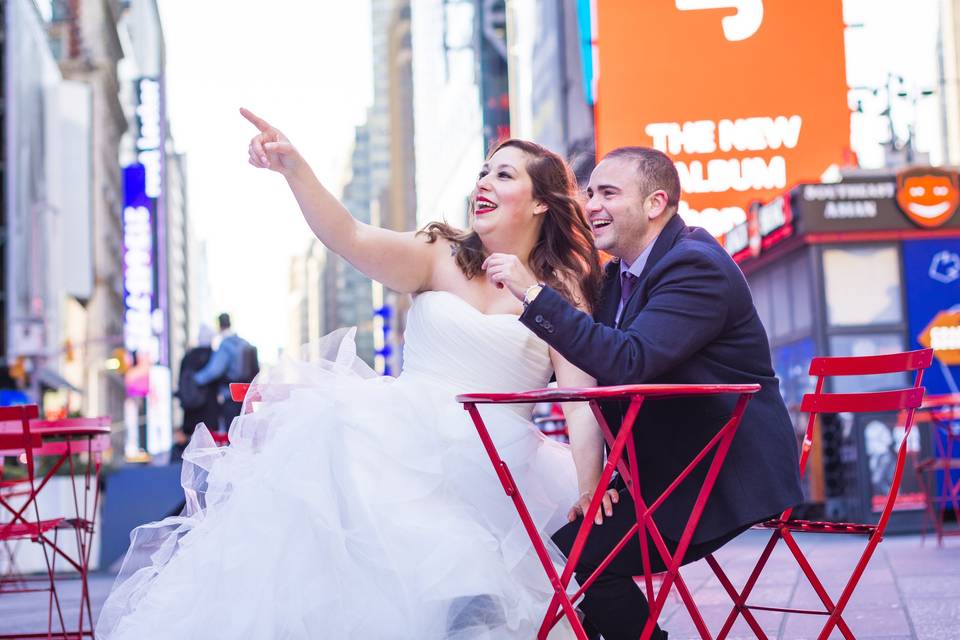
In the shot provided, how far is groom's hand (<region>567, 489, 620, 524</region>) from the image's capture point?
3201 millimetres

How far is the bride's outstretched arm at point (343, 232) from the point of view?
369 centimetres

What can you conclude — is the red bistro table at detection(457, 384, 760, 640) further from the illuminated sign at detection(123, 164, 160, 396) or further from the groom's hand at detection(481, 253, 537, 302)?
the illuminated sign at detection(123, 164, 160, 396)

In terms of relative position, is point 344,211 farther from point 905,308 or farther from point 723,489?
point 905,308

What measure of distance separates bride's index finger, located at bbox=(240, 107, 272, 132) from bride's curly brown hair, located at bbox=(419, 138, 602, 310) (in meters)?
0.71

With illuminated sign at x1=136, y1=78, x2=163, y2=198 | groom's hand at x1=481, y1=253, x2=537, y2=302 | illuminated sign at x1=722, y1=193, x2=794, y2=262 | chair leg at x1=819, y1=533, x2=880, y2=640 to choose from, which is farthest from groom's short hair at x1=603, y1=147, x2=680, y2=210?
illuminated sign at x1=136, y1=78, x2=163, y2=198

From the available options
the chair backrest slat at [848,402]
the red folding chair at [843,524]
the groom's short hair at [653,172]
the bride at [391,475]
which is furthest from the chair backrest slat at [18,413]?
the chair backrest slat at [848,402]

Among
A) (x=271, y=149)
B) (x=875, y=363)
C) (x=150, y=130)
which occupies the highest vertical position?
(x=150, y=130)

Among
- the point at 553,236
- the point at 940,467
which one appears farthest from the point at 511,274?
the point at 940,467

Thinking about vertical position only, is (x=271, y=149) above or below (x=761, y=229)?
below

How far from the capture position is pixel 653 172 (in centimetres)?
349

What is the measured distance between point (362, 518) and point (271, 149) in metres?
1.14

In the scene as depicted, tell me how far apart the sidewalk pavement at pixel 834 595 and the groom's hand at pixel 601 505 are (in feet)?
6.09

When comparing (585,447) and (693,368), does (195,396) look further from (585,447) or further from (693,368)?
(693,368)

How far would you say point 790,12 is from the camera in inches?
807
